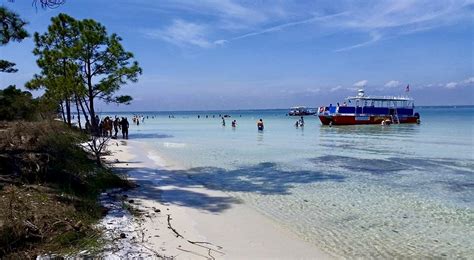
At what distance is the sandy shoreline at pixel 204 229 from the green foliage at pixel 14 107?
42.9ft

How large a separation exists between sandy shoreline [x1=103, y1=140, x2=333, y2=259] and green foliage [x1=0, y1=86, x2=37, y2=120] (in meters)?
13.1

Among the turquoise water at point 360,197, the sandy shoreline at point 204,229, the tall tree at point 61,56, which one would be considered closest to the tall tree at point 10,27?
the sandy shoreline at point 204,229

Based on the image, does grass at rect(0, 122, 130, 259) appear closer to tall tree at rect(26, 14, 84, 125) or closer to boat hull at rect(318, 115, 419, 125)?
tall tree at rect(26, 14, 84, 125)

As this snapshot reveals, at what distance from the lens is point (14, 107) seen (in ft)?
71.8

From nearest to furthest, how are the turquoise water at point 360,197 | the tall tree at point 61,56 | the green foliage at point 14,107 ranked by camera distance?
the turquoise water at point 360,197
the green foliage at point 14,107
the tall tree at point 61,56

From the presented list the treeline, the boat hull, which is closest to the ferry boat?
the boat hull

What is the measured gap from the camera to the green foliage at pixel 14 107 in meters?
20.4

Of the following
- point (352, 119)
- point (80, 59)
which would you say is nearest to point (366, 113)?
point (352, 119)

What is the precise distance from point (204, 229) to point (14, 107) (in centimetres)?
1873

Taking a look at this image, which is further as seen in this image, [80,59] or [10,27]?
[80,59]

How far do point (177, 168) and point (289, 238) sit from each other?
9.15 meters

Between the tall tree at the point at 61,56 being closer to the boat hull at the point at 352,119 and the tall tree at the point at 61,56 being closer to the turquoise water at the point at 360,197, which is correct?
the turquoise water at the point at 360,197

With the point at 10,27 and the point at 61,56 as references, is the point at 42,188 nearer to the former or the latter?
the point at 10,27

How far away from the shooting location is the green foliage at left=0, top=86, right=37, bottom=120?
20.4 meters
